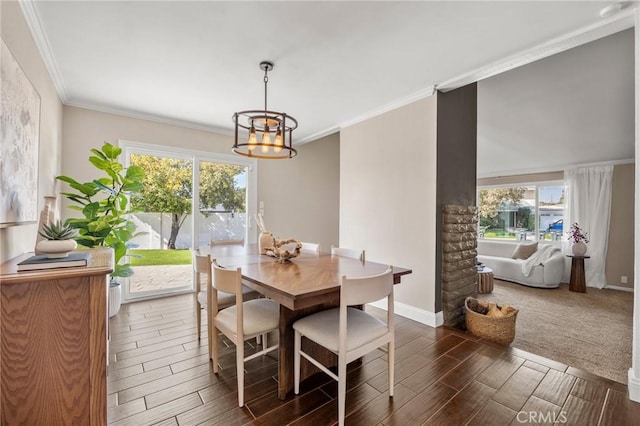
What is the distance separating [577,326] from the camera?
10.6 feet

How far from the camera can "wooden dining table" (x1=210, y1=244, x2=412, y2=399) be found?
Result: 1.49m

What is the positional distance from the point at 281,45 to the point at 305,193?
3.35m

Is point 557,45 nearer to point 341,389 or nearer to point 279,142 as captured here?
point 279,142

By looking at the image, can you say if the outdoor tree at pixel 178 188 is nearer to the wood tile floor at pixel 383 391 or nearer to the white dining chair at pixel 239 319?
the wood tile floor at pixel 383 391

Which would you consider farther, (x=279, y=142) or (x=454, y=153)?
(x=454, y=153)

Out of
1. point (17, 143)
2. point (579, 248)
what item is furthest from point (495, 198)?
point (17, 143)

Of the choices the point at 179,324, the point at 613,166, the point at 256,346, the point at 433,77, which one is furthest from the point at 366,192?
the point at 613,166

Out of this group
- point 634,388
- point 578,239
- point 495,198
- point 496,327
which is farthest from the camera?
point 495,198

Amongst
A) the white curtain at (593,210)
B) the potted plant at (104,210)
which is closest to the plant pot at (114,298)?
the potted plant at (104,210)

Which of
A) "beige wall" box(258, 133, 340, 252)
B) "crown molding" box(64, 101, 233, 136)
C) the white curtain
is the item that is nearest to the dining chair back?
"beige wall" box(258, 133, 340, 252)

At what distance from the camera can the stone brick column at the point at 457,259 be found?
2963 millimetres

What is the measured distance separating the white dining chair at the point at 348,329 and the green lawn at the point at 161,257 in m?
2.96

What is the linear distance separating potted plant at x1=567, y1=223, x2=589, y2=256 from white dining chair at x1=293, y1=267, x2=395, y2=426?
16.7 ft

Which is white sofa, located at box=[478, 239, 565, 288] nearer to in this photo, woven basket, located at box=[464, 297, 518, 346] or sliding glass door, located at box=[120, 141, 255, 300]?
woven basket, located at box=[464, 297, 518, 346]
